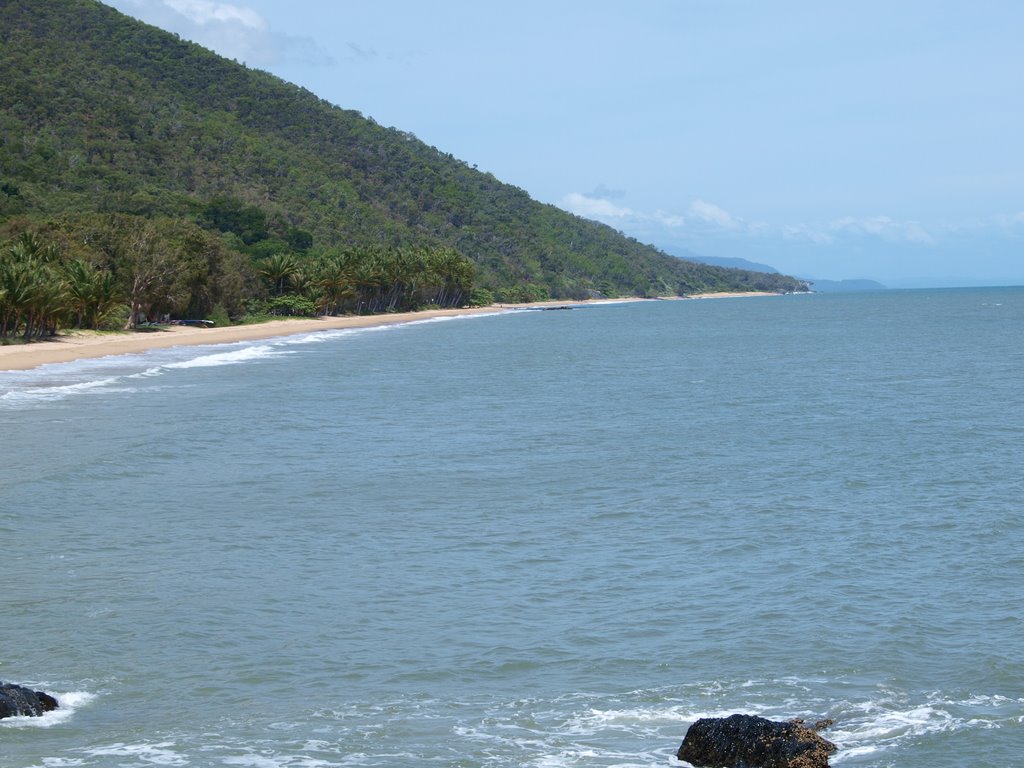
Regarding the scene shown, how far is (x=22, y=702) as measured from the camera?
919cm

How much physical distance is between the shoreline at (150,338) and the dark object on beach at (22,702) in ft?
118

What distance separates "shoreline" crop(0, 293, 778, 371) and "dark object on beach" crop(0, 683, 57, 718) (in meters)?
36.0

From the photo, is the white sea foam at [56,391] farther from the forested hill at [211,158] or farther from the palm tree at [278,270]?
the palm tree at [278,270]

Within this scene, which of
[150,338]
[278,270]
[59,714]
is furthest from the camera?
[278,270]

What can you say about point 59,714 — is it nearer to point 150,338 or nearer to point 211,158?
point 150,338

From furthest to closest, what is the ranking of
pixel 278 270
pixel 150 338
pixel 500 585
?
pixel 278 270 → pixel 150 338 → pixel 500 585

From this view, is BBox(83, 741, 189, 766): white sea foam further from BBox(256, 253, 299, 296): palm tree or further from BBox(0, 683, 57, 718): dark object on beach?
BBox(256, 253, 299, 296): palm tree

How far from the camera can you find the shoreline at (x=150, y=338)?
4806 cm

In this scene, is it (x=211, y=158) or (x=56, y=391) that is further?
(x=211, y=158)

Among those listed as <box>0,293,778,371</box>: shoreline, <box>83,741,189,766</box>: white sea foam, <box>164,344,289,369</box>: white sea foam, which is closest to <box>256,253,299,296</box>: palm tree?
<box>0,293,778,371</box>: shoreline

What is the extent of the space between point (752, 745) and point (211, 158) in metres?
141

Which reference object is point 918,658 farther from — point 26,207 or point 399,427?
point 26,207

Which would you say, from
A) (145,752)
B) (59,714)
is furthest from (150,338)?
(145,752)

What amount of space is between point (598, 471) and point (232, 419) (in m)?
11.5
